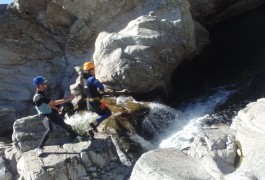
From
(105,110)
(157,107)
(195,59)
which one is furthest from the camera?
(195,59)

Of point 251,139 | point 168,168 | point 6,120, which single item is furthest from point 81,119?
point 251,139

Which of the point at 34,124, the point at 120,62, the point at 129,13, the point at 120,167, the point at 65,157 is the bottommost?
the point at 120,167

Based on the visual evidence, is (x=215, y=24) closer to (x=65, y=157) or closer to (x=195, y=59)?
(x=195, y=59)

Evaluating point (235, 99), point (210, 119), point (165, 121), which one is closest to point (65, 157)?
Answer: point (165, 121)

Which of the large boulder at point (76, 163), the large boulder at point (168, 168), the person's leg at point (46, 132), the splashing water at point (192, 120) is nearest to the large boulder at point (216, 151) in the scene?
the large boulder at point (168, 168)

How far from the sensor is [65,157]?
527 inches

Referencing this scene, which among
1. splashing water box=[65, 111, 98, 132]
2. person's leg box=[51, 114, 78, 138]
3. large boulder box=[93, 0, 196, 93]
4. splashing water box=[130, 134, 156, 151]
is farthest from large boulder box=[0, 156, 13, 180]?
large boulder box=[93, 0, 196, 93]

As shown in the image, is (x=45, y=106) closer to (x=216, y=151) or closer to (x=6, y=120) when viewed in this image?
(x=216, y=151)

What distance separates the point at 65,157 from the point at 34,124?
2.45m

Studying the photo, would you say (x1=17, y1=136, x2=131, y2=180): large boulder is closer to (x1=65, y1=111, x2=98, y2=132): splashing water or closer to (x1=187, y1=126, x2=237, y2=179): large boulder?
(x1=65, y1=111, x2=98, y2=132): splashing water

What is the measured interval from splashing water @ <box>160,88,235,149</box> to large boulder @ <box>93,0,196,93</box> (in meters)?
2.78

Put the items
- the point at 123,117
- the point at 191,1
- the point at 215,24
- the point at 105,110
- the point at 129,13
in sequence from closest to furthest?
the point at 105,110 < the point at 123,117 < the point at 129,13 < the point at 191,1 < the point at 215,24

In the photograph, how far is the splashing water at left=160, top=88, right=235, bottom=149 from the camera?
1694 cm

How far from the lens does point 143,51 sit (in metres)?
20.5
